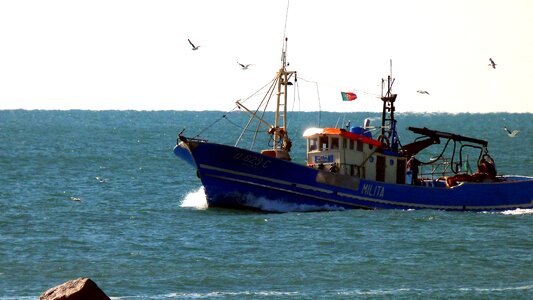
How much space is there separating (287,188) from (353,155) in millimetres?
2984

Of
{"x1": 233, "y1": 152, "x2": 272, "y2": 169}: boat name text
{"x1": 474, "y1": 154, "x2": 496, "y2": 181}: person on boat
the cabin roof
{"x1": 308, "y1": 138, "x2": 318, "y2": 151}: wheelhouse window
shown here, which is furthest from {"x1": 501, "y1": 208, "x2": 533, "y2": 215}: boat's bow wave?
{"x1": 233, "y1": 152, "x2": 272, "y2": 169}: boat name text

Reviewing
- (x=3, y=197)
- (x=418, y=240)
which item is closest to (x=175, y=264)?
(x=418, y=240)

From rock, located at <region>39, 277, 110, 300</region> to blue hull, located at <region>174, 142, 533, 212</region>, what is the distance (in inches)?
876

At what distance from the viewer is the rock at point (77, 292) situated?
24.1 m

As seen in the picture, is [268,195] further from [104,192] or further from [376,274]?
[104,192]

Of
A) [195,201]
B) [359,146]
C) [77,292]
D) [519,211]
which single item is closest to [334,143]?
[359,146]

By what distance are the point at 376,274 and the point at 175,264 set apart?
241 inches

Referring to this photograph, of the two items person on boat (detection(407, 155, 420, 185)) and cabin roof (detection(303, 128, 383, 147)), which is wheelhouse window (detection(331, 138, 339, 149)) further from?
person on boat (detection(407, 155, 420, 185))

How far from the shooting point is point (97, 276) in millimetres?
34594

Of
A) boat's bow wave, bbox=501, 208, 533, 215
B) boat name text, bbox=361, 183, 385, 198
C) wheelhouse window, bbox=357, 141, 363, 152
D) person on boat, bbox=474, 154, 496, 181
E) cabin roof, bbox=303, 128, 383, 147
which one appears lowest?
boat's bow wave, bbox=501, 208, 533, 215

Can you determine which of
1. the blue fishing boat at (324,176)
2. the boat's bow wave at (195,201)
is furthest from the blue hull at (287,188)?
the boat's bow wave at (195,201)

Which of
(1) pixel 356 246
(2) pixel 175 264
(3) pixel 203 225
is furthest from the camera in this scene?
(3) pixel 203 225

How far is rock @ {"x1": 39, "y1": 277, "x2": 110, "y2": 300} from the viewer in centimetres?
2408

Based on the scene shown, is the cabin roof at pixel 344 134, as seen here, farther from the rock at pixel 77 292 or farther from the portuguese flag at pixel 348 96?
the rock at pixel 77 292
